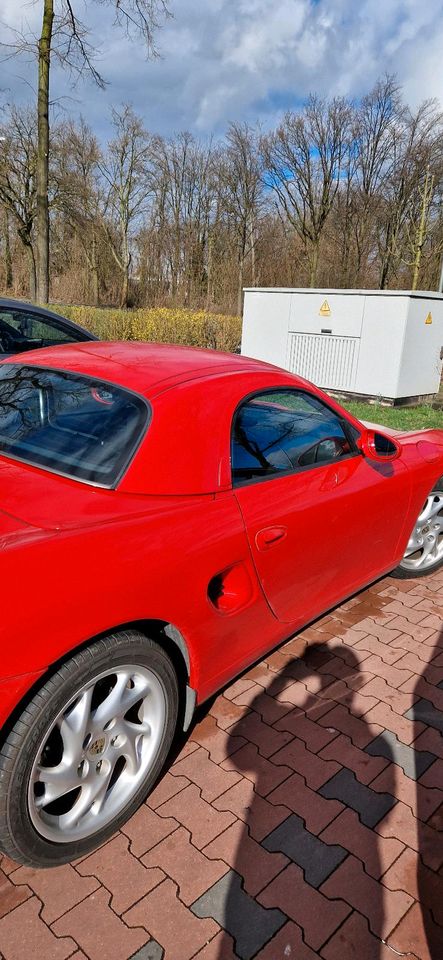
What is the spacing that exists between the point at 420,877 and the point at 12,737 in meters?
1.41

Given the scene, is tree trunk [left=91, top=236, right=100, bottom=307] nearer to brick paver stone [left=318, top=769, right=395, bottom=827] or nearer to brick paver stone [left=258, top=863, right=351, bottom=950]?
A: brick paver stone [left=318, top=769, right=395, bottom=827]

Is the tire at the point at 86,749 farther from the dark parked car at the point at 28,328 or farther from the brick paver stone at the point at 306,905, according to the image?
the dark parked car at the point at 28,328

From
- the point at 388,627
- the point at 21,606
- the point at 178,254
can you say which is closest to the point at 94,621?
the point at 21,606

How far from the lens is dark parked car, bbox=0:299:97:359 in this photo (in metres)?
6.00

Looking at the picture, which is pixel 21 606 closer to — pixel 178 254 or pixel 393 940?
pixel 393 940

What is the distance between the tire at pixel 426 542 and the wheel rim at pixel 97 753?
220 centimetres

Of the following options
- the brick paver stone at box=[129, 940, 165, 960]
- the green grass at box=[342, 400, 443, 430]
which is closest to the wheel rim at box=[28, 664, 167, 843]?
the brick paver stone at box=[129, 940, 165, 960]

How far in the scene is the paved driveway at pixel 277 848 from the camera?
172 cm

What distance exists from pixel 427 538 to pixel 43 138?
13.2 metres

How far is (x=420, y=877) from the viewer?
6.38 ft

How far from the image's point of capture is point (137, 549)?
1.79 meters

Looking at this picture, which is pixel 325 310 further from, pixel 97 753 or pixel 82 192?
pixel 82 192

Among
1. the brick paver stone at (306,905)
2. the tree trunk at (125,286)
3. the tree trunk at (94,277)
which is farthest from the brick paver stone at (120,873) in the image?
the tree trunk at (94,277)

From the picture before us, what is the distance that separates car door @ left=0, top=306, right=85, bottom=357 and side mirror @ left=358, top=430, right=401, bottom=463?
3.92 m
